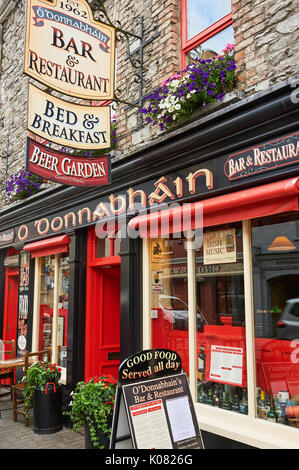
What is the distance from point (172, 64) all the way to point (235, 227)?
2538 mm

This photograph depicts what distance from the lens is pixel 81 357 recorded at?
6590mm

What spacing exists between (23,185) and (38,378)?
166 inches

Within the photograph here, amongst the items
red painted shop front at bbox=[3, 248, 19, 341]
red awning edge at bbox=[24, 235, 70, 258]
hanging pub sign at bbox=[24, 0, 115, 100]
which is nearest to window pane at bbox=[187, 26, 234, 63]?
hanging pub sign at bbox=[24, 0, 115, 100]

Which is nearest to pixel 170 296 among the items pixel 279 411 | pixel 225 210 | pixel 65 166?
pixel 225 210

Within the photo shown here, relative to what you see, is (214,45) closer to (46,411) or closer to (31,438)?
(46,411)

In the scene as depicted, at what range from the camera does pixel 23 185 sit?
8.62 m

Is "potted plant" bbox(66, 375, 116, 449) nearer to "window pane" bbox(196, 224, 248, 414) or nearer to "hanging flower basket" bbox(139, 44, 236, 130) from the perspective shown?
"window pane" bbox(196, 224, 248, 414)

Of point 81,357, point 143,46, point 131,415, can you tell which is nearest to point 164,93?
point 143,46

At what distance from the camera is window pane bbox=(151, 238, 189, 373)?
5152 millimetres

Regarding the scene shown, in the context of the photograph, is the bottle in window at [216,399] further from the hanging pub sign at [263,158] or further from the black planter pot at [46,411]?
the black planter pot at [46,411]

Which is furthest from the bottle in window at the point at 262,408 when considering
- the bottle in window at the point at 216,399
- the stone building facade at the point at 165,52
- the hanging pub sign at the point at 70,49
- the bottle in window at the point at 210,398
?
the hanging pub sign at the point at 70,49

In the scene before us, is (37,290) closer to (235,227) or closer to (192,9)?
(235,227)

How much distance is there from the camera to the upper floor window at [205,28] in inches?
204

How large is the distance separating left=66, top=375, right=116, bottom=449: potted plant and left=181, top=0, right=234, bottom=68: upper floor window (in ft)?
14.1
